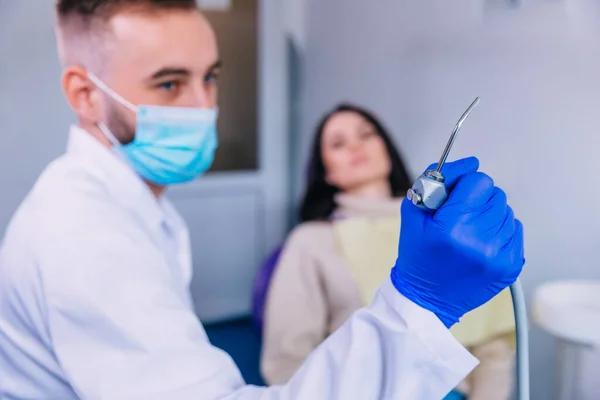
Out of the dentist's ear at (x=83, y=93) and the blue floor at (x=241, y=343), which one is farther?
the blue floor at (x=241, y=343)

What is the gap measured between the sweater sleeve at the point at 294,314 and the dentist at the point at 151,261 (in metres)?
0.30

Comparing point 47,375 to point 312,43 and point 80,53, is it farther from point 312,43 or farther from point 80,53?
point 312,43

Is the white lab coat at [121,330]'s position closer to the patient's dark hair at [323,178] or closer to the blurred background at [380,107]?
the blurred background at [380,107]

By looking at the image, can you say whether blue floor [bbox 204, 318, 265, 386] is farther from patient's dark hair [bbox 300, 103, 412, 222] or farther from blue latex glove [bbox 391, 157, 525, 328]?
blue latex glove [bbox 391, 157, 525, 328]

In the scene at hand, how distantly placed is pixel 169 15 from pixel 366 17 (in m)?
0.68

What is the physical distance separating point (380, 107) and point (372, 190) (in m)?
0.25

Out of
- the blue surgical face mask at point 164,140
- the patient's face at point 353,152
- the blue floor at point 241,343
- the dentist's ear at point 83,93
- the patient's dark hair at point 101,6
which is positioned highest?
the patient's dark hair at point 101,6

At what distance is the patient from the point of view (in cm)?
123

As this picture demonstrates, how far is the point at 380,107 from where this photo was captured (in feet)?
4.97

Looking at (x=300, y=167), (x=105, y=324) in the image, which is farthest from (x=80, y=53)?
(x=300, y=167)

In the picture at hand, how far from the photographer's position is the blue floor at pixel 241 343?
169cm

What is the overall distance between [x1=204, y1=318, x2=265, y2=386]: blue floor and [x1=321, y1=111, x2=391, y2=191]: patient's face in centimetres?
64

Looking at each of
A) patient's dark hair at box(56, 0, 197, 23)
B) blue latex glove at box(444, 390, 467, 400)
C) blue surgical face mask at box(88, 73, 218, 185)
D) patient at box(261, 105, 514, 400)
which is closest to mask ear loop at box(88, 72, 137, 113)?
blue surgical face mask at box(88, 73, 218, 185)

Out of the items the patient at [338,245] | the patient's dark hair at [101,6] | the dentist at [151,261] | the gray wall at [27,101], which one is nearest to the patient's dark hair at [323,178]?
the patient at [338,245]
